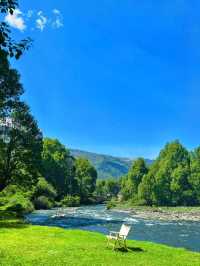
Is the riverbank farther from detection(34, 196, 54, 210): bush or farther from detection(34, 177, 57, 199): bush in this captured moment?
detection(34, 177, 57, 199): bush

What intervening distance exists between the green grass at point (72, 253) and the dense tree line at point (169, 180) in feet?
334

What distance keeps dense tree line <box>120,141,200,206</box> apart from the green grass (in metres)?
102

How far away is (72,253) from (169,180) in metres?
117

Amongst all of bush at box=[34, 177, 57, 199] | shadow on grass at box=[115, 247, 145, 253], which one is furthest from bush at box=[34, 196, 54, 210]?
shadow on grass at box=[115, 247, 145, 253]

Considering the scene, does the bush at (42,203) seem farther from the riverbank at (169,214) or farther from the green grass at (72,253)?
the green grass at (72,253)

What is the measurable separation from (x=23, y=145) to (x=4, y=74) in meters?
11.0

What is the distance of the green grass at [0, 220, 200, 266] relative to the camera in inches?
739

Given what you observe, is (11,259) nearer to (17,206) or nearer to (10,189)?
(17,206)

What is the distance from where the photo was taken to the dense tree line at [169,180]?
416 feet

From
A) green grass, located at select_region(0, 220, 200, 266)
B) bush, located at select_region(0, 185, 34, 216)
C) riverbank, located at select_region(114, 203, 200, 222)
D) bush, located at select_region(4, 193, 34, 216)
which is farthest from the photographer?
riverbank, located at select_region(114, 203, 200, 222)

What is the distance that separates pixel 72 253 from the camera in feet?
68.0

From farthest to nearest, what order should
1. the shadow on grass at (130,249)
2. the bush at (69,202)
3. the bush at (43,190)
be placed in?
the bush at (69,202), the bush at (43,190), the shadow on grass at (130,249)

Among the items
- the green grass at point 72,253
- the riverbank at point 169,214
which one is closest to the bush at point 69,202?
the riverbank at point 169,214

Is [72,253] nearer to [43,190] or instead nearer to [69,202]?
[43,190]
